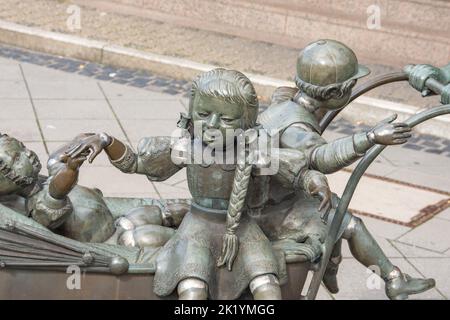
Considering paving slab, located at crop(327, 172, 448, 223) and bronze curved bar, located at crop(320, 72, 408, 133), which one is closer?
bronze curved bar, located at crop(320, 72, 408, 133)

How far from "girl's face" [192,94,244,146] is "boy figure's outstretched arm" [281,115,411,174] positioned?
1.14 feet

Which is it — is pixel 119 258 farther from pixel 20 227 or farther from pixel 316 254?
pixel 316 254

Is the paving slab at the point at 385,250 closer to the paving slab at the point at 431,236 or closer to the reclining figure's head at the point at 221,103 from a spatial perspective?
the paving slab at the point at 431,236

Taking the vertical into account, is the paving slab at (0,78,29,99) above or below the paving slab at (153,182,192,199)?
below

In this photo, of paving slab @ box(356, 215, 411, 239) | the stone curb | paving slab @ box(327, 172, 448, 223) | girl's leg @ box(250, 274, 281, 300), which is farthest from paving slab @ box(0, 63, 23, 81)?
girl's leg @ box(250, 274, 281, 300)

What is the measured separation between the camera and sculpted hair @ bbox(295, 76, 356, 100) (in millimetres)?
3994

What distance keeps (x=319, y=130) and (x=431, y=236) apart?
85.5 inches

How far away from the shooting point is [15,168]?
3.86 meters

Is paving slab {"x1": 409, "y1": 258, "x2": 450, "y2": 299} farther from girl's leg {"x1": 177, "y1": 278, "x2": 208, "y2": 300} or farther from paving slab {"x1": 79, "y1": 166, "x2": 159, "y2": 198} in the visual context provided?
girl's leg {"x1": 177, "y1": 278, "x2": 208, "y2": 300}

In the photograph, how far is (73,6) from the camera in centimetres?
1105

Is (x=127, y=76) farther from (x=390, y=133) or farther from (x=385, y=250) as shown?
(x=390, y=133)

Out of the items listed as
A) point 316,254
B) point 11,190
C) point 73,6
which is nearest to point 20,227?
point 11,190

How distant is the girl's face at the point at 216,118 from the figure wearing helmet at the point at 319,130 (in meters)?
0.38

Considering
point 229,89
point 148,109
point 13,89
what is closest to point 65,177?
point 229,89
